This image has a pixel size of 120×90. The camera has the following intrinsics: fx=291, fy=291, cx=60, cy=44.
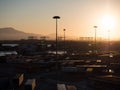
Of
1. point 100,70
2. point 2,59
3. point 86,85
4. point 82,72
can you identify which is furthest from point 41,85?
point 2,59

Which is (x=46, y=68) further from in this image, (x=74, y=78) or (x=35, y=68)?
(x=74, y=78)

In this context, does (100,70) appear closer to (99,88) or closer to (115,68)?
(115,68)

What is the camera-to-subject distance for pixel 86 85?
48.5 metres

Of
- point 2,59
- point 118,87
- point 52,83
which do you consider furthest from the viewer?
point 2,59

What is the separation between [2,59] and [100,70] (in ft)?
117

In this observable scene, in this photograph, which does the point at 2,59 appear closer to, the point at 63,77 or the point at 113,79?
the point at 63,77

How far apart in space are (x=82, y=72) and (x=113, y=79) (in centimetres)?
1467

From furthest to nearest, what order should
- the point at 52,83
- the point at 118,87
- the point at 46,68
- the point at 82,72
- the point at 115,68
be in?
the point at 46,68
the point at 115,68
the point at 82,72
the point at 52,83
the point at 118,87

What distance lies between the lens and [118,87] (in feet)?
142

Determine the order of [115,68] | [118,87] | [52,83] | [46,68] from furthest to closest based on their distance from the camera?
[46,68], [115,68], [52,83], [118,87]

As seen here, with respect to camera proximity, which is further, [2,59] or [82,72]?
[2,59]

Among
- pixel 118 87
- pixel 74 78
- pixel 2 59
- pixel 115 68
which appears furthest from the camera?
pixel 2 59

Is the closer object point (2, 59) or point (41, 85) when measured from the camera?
point (41, 85)

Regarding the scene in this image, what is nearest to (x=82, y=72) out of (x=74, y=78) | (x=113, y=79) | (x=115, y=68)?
(x=74, y=78)
